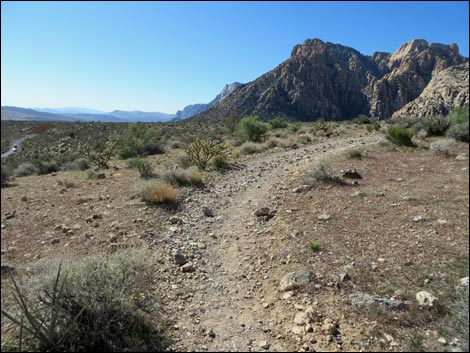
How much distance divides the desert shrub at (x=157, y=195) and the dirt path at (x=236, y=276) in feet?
2.58

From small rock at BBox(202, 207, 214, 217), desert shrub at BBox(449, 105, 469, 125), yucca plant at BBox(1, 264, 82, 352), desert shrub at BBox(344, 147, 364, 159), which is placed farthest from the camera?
desert shrub at BBox(449, 105, 469, 125)

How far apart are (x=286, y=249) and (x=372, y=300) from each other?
1.86 m

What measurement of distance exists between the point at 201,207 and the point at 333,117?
8499 cm

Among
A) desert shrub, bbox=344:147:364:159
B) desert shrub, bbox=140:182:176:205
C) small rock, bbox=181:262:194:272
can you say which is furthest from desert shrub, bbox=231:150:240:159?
small rock, bbox=181:262:194:272

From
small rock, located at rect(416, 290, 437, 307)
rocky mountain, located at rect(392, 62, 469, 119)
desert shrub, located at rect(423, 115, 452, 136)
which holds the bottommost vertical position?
small rock, located at rect(416, 290, 437, 307)

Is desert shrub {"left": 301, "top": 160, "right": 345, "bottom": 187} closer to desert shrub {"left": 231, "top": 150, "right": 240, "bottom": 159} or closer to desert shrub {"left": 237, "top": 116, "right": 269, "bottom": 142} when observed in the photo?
desert shrub {"left": 231, "top": 150, "right": 240, "bottom": 159}

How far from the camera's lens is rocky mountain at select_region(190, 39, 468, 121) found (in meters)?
68.4

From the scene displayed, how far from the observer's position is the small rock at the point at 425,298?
355 centimetres

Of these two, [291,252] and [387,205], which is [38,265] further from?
[387,205]

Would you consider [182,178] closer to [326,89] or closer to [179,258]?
[179,258]

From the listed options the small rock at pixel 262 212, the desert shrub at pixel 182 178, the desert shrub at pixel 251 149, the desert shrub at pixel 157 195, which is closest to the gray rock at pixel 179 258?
the small rock at pixel 262 212

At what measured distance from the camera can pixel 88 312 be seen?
3.20 meters

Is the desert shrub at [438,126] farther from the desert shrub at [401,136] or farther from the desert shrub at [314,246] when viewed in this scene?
the desert shrub at [314,246]

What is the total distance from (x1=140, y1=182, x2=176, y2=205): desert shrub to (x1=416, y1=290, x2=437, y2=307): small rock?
595 cm
